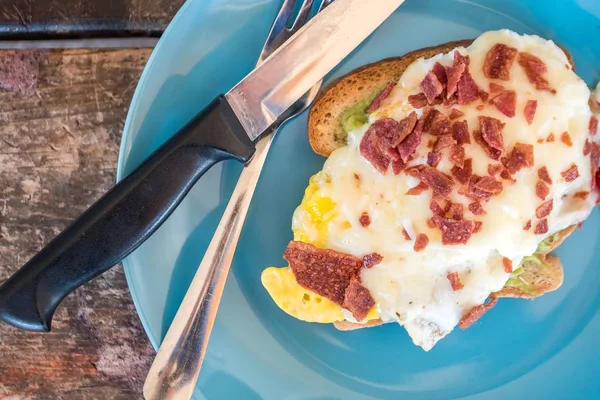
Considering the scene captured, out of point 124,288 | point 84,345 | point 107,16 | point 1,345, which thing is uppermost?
point 107,16

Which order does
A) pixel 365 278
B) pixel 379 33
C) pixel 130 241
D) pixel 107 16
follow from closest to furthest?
pixel 130 241
pixel 365 278
pixel 379 33
pixel 107 16

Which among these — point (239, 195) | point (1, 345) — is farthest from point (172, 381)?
point (1, 345)

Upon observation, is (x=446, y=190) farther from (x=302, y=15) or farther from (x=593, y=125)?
(x=302, y=15)

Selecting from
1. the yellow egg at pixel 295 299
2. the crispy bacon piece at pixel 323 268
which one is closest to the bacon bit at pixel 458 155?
the crispy bacon piece at pixel 323 268

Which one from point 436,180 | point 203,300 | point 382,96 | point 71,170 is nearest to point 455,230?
point 436,180

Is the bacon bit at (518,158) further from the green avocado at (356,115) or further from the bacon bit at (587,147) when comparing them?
the green avocado at (356,115)

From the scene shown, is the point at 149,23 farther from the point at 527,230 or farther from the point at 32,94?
the point at 527,230

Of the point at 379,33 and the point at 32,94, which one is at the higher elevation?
the point at 379,33

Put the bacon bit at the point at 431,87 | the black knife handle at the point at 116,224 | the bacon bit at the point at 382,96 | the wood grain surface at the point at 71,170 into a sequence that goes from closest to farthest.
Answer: the black knife handle at the point at 116,224 < the bacon bit at the point at 431,87 < the bacon bit at the point at 382,96 < the wood grain surface at the point at 71,170
